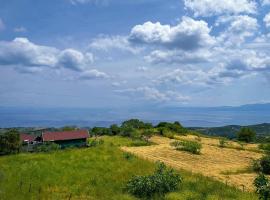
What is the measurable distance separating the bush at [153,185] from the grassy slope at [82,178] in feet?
1.75

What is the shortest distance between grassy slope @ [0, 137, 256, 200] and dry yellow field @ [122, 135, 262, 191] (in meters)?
3.53

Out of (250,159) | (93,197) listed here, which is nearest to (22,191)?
(93,197)

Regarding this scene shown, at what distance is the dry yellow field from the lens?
93.6 feet

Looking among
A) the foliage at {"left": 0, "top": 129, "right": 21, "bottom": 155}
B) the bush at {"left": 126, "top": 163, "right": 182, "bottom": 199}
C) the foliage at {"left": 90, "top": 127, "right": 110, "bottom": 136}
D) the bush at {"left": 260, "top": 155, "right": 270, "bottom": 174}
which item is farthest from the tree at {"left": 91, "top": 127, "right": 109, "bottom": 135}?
the bush at {"left": 126, "top": 163, "right": 182, "bottom": 199}

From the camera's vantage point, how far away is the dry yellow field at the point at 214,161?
28.5 m

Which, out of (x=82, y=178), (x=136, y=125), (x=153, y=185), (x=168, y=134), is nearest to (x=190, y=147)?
(x=168, y=134)

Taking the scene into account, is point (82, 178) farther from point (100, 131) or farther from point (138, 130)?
point (100, 131)

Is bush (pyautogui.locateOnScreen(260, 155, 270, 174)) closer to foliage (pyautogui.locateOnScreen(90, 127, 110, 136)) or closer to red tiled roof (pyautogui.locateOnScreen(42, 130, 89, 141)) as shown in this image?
red tiled roof (pyautogui.locateOnScreen(42, 130, 89, 141))

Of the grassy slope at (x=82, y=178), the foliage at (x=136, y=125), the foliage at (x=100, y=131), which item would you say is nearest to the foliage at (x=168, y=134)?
the foliage at (x=136, y=125)

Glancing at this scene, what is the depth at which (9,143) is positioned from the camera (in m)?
46.3

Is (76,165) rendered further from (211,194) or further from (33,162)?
(211,194)

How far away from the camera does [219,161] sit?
37438 mm

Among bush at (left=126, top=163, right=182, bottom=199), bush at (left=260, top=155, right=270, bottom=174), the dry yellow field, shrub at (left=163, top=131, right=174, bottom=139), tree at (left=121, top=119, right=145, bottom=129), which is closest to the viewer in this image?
bush at (left=126, top=163, right=182, bottom=199)

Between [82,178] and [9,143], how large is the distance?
24909mm
